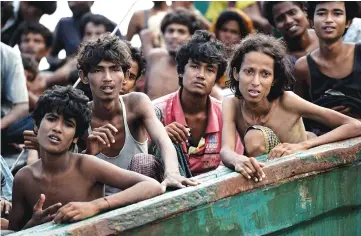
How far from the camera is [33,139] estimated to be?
209 inches

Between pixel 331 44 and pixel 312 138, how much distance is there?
35.8 inches

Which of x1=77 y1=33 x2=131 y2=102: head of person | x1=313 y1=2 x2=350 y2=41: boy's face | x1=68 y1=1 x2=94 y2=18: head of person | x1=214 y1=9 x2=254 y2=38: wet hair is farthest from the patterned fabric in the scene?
x1=68 y1=1 x2=94 y2=18: head of person

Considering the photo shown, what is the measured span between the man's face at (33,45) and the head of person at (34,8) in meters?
0.21

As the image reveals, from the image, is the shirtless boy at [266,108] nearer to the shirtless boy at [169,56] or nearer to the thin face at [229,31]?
the shirtless boy at [169,56]

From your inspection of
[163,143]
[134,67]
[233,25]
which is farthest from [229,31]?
[163,143]

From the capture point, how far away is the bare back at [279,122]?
18.3 ft

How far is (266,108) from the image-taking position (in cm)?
561

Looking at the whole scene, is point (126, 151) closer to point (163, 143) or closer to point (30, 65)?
point (163, 143)

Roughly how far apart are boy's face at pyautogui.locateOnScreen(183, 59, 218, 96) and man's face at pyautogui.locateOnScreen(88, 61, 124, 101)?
601 mm

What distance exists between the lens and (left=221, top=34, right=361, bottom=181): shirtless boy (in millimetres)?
5305

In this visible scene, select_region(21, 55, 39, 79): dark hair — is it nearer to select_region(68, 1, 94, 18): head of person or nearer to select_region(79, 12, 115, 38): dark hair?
select_region(79, 12, 115, 38): dark hair

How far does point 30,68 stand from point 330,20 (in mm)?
2800

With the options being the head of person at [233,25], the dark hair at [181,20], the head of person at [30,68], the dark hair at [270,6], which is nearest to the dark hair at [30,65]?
the head of person at [30,68]

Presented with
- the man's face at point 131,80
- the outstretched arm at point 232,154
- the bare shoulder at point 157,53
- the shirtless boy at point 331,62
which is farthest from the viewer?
the bare shoulder at point 157,53
